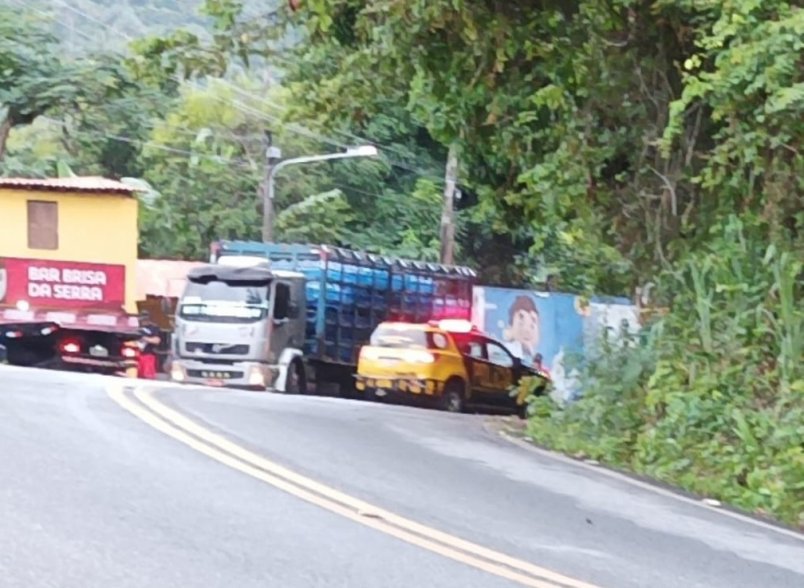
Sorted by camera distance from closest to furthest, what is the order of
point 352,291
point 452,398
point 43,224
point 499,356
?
point 452,398, point 499,356, point 43,224, point 352,291

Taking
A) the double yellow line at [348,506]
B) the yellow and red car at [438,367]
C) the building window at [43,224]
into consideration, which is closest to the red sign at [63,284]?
the building window at [43,224]

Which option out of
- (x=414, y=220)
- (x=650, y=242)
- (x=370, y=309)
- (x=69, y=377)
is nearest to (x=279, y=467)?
(x=650, y=242)

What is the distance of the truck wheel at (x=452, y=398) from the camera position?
23.7 m

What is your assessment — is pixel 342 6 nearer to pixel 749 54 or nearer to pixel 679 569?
pixel 749 54

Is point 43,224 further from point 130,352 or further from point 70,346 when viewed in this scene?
point 130,352

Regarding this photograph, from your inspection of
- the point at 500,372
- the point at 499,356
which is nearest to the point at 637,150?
the point at 500,372

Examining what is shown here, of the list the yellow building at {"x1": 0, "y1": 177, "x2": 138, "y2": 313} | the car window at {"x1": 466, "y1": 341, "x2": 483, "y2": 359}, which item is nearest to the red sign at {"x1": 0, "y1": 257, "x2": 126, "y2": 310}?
the yellow building at {"x1": 0, "y1": 177, "x2": 138, "y2": 313}

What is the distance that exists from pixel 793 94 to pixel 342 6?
17.0ft

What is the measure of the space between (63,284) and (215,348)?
3554 mm

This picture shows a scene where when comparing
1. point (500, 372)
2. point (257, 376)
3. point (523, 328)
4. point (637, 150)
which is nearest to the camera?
A: point (637, 150)

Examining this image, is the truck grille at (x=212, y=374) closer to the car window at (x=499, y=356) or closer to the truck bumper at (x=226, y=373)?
the truck bumper at (x=226, y=373)

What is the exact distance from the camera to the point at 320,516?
8070 mm

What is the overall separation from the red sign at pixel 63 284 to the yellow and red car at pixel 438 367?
18.2 ft

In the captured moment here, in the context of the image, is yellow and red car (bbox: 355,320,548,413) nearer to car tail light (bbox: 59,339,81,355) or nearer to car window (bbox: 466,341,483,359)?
car window (bbox: 466,341,483,359)
